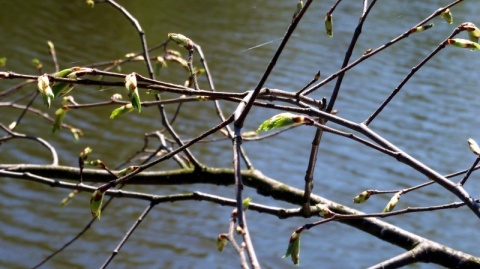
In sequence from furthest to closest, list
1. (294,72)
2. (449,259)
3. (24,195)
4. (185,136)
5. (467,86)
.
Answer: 1. (467,86)
2. (294,72)
3. (185,136)
4. (24,195)
5. (449,259)

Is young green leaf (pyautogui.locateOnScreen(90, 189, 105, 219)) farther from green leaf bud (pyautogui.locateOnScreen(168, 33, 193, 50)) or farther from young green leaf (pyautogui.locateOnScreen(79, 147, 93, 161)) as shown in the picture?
young green leaf (pyautogui.locateOnScreen(79, 147, 93, 161))

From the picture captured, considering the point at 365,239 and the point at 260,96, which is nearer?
the point at 260,96

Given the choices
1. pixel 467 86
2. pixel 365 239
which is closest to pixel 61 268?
pixel 365 239

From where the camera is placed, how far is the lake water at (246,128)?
4625 millimetres

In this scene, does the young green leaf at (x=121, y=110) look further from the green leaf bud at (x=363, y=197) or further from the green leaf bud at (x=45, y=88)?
the green leaf bud at (x=363, y=197)

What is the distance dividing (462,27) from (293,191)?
72cm

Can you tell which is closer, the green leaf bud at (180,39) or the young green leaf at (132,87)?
the young green leaf at (132,87)

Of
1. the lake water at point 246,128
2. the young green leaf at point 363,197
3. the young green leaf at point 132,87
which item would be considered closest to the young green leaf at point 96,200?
the young green leaf at point 132,87

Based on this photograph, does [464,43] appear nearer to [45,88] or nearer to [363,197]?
[363,197]

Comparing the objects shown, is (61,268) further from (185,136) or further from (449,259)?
(449,259)

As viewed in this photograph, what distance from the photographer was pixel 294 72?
7.71m

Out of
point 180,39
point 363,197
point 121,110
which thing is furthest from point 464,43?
point 121,110

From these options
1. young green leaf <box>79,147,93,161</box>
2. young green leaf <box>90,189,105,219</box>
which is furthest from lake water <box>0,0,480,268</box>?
young green leaf <box>90,189,105,219</box>

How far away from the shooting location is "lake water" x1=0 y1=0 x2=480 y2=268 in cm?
462
